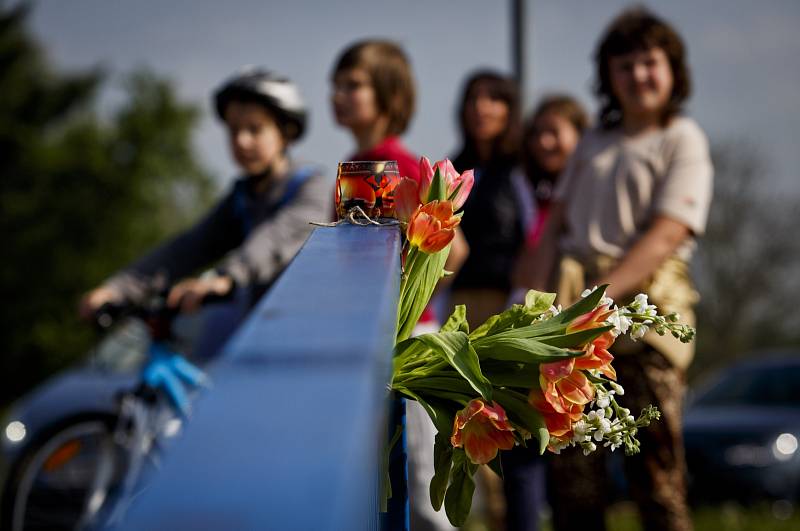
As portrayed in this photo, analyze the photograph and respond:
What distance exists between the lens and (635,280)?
11.7ft

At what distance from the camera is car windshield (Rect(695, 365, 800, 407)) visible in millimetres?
11945

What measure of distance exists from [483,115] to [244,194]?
1.08 m

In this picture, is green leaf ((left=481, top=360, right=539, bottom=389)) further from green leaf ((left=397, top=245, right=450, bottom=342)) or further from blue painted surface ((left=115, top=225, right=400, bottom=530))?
blue painted surface ((left=115, top=225, right=400, bottom=530))

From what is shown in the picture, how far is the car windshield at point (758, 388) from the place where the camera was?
11945mm

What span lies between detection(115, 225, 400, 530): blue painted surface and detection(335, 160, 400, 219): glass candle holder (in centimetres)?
105

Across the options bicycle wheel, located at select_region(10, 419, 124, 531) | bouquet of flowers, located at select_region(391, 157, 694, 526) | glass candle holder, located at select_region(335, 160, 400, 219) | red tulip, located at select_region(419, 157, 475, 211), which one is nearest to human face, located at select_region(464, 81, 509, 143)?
bicycle wheel, located at select_region(10, 419, 124, 531)

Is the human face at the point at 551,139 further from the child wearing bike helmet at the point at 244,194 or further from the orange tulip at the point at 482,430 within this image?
the orange tulip at the point at 482,430

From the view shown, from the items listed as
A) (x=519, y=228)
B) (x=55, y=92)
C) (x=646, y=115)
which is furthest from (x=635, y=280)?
(x=55, y=92)

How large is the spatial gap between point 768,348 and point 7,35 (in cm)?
2356

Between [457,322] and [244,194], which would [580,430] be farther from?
[244,194]

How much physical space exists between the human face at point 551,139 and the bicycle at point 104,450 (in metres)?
1.66

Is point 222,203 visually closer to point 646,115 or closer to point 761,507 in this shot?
point 646,115

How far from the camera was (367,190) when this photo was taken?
6.46 feet

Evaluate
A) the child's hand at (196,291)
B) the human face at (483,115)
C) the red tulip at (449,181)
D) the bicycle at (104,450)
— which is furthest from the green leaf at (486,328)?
the human face at (483,115)
